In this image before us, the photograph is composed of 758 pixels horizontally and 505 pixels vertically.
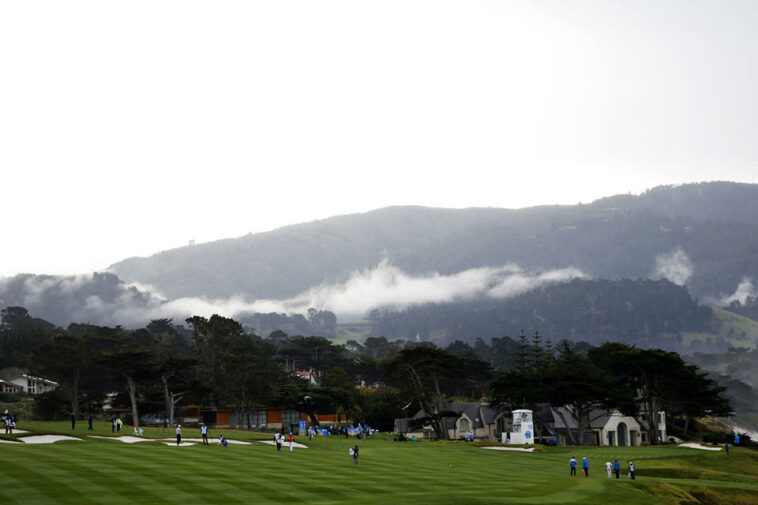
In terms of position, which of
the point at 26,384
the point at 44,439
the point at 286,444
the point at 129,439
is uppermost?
the point at 26,384

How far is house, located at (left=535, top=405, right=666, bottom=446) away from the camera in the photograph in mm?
120312

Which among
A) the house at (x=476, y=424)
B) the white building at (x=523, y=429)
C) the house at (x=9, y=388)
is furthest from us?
the house at (x=9, y=388)

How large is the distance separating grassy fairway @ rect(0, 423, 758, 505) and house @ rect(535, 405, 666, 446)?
33.8 meters

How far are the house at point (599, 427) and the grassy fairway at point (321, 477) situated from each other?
33823 mm

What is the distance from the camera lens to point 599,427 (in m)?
120

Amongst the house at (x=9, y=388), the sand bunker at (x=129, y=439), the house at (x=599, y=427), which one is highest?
the house at (x=9, y=388)

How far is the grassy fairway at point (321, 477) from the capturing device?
44688 mm

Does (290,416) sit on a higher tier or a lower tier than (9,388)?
lower

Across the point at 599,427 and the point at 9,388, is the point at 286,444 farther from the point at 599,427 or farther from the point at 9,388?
the point at 9,388

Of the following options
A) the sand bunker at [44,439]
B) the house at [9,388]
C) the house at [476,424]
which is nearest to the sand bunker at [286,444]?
the sand bunker at [44,439]

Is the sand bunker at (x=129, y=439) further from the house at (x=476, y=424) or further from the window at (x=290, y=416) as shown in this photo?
the window at (x=290, y=416)

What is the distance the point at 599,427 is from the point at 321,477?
249ft

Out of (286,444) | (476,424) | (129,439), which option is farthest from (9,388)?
(286,444)

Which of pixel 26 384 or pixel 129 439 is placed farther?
pixel 26 384
